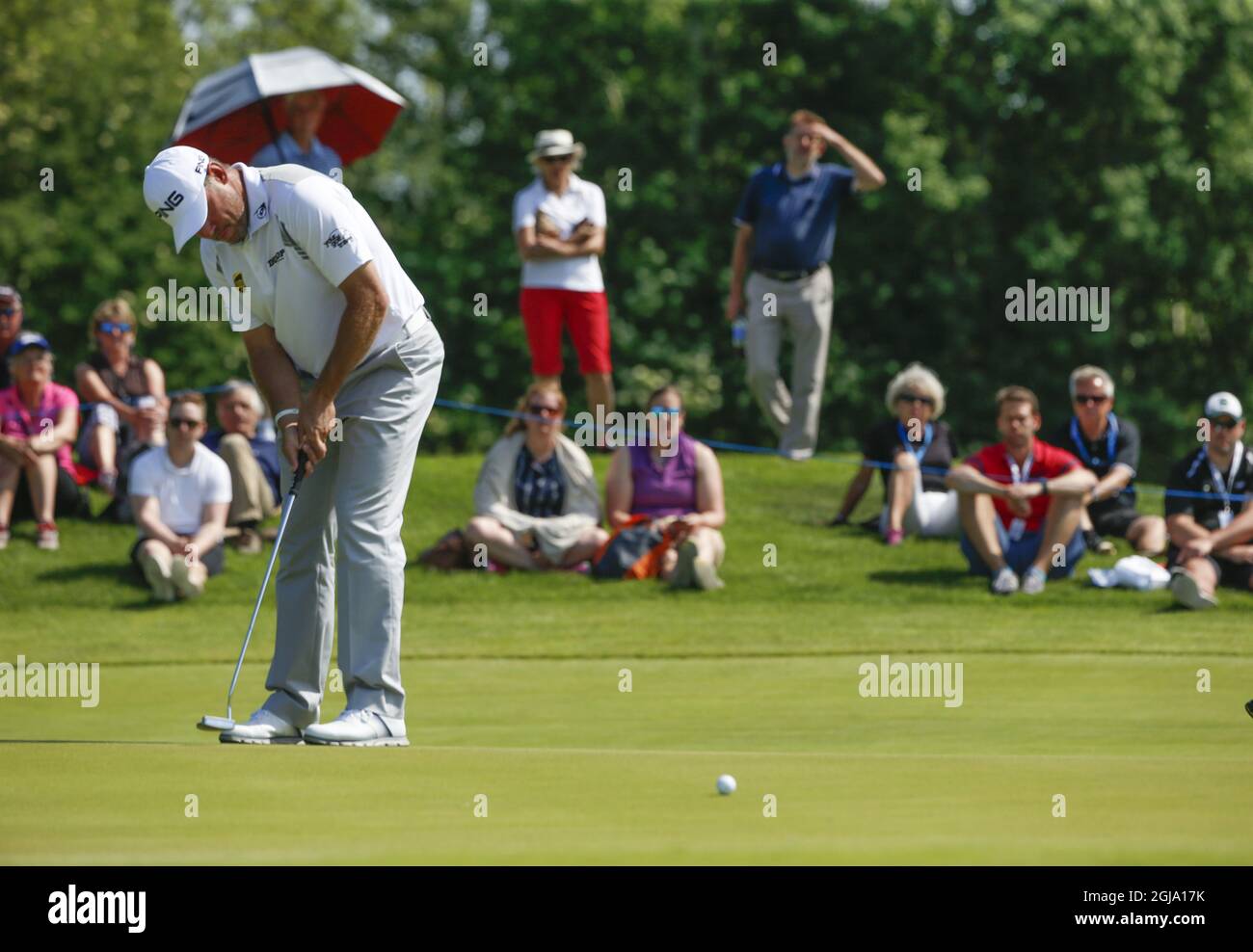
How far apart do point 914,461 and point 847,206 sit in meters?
18.9

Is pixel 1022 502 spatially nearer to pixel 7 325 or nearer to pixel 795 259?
pixel 795 259

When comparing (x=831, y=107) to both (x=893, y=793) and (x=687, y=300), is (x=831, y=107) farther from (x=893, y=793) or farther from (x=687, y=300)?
(x=893, y=793)

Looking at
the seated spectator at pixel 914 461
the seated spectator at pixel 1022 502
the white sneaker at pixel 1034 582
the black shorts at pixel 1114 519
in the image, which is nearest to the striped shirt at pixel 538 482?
the seated spectator at pixel 914 461

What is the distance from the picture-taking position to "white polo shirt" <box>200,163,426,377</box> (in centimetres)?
717

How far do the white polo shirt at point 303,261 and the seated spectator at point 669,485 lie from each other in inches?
271

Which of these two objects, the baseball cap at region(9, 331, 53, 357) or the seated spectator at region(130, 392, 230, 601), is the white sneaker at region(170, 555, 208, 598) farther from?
the baseball cap at region(9, 331, 53, 357)

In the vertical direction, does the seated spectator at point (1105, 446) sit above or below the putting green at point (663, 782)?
above

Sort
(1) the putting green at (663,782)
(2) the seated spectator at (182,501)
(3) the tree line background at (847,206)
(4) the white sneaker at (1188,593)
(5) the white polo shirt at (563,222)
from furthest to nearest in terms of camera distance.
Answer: (3) the tree line background at (847,206)
(5) the white polo shirt at (563,222)
(2) the seated spectator at (182,501)
(4) the white sneaker at (1188,593)
(1) the putting green at (663,782)

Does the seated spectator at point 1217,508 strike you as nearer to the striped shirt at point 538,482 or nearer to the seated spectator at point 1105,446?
the seated spectator at point 1105,446

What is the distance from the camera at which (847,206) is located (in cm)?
3362

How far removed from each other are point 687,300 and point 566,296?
20497 millimetres

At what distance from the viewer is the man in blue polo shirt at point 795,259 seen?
15875 millimetres
